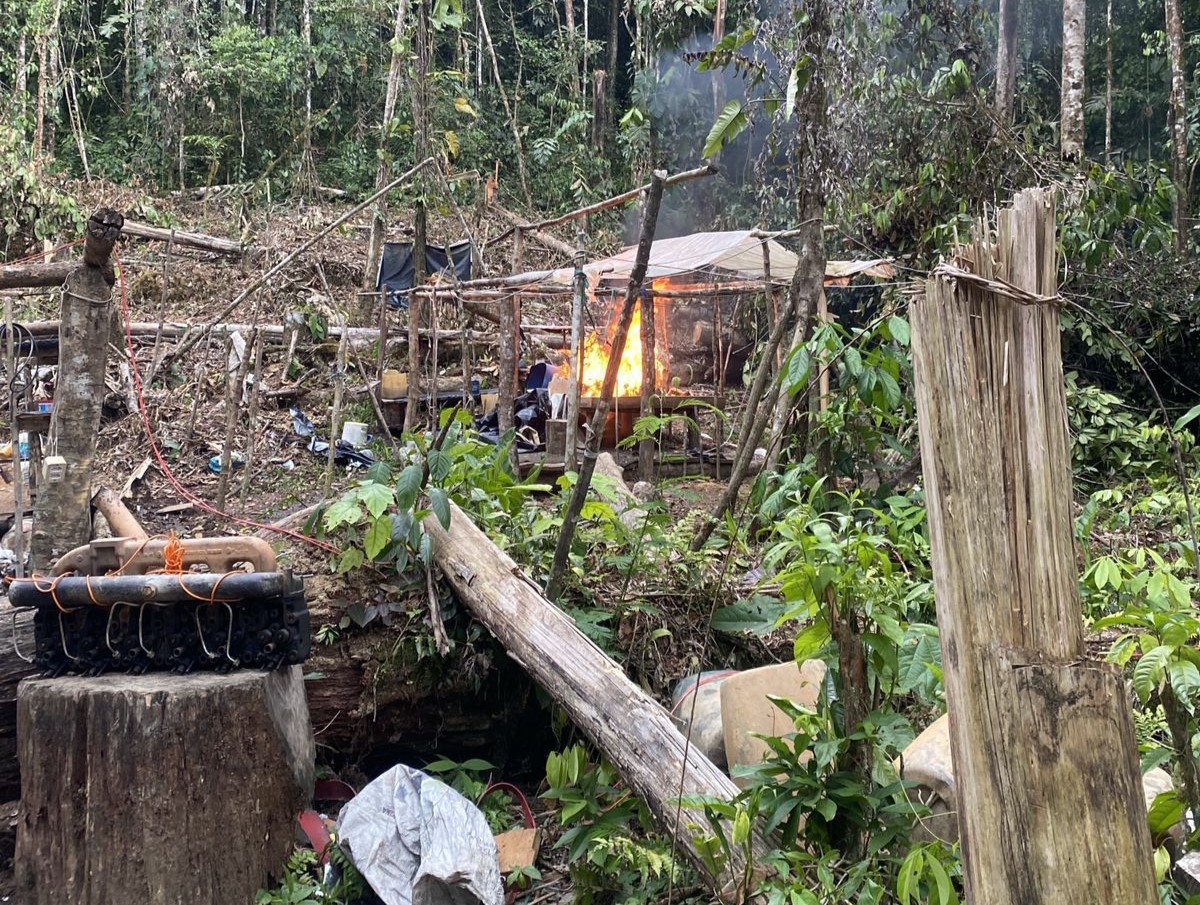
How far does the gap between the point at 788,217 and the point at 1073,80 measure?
6.82 metres

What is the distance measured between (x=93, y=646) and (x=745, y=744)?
254 centimetres

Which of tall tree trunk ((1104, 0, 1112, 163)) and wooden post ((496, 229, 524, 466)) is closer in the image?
wooden post ((496, 229, 524, 466))

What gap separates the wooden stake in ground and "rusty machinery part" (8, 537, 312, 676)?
1105mm

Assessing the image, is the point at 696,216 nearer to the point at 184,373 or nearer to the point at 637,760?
the point at 184,373

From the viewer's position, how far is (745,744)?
138 inches

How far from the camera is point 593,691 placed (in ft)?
11.9

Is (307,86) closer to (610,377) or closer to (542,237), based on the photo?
(542,237)

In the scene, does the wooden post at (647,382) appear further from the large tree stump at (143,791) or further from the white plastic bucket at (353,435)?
the large tree stump at (143,791)

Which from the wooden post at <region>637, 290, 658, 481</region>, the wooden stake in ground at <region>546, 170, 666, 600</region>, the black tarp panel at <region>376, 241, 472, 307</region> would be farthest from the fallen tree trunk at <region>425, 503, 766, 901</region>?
the black tarp panel at <region>376, 241, 472, 307</region>

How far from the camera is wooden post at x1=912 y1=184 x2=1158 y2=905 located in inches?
66.9

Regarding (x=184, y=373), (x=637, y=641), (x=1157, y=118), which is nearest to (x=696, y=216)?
(x=1157, y=118)

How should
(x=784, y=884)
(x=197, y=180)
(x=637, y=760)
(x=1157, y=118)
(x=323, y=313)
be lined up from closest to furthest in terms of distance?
(x=784, y=884)
(x=637, y=760)
(x=323, y=313)
(x=1157, y=118)
(x=197, y=180)

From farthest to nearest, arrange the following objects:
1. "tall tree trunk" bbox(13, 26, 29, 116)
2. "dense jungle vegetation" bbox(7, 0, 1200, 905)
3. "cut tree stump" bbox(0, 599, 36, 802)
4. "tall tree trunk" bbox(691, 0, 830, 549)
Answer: "tall tree trunk" bbox(13, 26, 29, 116) → "tall tree trunk" bbox(691, 0, 830, 549) → "cut tree stump" bbox(0, 599, 36, 802) → "dense jungle vegetation" bbox(7, 0, 1200, 905)

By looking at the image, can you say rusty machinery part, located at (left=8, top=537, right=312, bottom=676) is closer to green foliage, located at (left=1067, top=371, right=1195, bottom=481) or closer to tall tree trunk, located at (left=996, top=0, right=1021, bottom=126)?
green foliage, located at (left=1067, top=371, right=1195, bottom=481)
